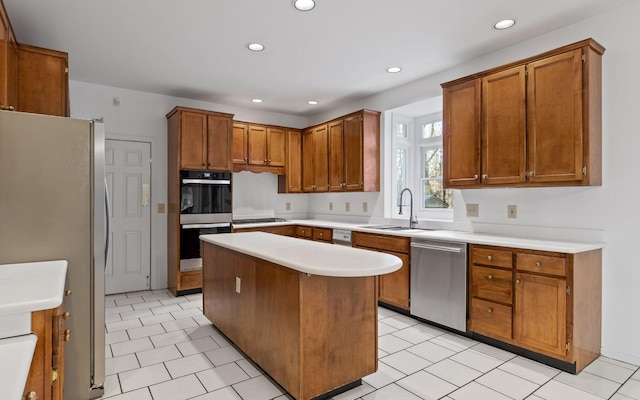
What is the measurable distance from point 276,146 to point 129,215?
7.34 feet

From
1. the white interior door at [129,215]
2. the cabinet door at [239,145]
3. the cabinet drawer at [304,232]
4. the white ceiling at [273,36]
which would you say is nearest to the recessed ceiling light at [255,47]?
the white ceiling at [273,36]

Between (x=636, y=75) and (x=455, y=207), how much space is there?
1.76 m

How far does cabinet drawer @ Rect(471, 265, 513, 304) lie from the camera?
2779 mm

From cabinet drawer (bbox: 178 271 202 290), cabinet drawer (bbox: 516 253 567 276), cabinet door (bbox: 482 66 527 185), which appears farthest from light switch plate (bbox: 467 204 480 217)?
cabinet drawer (bbox: 178 271 202 290)

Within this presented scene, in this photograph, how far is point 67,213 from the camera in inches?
81.9

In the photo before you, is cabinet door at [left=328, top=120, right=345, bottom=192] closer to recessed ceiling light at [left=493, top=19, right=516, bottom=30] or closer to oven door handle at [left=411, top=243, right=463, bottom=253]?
oven door handle at [left=411, top=243, right=463, bottom=253]

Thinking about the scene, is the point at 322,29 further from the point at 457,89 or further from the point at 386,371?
the point at 386,371

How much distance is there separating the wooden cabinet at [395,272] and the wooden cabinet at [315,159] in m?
1.50

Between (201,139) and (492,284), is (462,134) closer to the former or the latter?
(492,284)

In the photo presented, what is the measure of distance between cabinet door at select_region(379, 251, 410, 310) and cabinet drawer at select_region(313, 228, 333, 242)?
964mm

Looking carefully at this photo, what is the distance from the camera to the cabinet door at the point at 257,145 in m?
5.28

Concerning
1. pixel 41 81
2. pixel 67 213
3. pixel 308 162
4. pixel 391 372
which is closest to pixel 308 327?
pixel 391 372

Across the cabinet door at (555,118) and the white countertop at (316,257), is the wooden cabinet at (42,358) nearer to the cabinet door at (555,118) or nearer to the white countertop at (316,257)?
the white countertop at (316,257)

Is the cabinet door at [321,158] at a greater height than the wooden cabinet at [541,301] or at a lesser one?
greater
